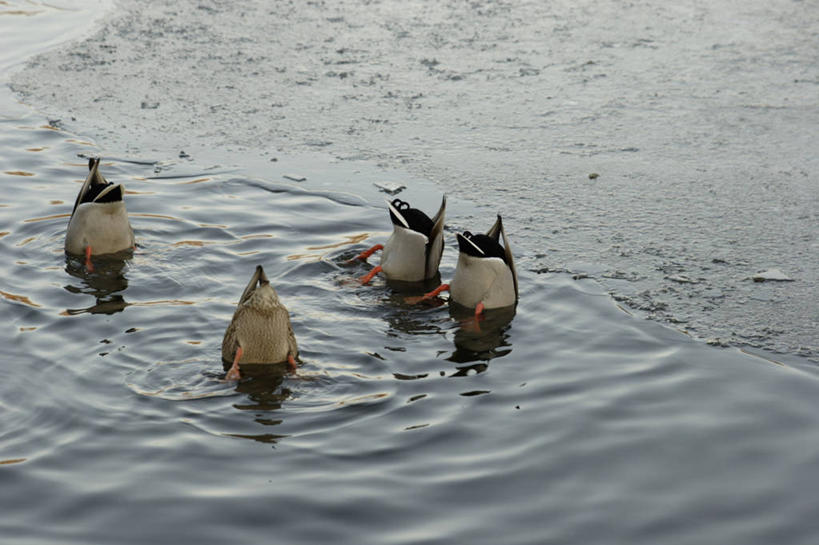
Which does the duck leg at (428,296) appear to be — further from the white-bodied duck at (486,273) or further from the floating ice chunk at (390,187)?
the floating ice chunk at (390,187)

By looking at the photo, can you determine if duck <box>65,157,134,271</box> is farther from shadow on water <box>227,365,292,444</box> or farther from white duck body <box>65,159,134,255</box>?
shadow on water <box>227,365,292,444</box>

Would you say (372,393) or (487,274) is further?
(487,274)

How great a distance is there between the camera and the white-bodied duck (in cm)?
630

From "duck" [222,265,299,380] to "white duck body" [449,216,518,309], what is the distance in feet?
4.65

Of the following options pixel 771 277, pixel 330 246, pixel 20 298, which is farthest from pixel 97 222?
pixel 771 277

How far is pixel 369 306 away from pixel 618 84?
5044 mm

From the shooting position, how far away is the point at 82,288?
6621 mm

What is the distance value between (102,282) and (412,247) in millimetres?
2112

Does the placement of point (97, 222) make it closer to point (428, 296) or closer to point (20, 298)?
point (20, 298)

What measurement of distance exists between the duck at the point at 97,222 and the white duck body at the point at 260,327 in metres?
1.99

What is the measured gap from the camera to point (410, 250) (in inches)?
269

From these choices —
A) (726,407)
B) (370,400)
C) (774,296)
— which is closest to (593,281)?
(774,296)

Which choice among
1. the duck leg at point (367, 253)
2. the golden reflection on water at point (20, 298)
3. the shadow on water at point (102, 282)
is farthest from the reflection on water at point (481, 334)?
the golden reflection on water at point (20, 298)

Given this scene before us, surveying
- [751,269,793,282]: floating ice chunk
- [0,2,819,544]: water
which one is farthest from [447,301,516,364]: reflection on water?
[751,269,793,282]: floating ice chunk
